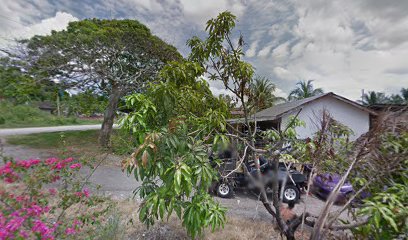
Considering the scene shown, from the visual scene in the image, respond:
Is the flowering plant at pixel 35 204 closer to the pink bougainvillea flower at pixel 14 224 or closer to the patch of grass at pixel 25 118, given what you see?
the pink bougainvillea flower at pixel 14 224

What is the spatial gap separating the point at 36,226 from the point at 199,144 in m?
1.95

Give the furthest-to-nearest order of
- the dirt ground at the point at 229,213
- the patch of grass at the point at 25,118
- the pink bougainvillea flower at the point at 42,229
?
the patch of grass at the point at 25,118 < the dirt ground at the point at 229,213 < the pink bougainvillea flower at the point at 42,229

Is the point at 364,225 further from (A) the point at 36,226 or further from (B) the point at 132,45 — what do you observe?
(B) the point at 132,45

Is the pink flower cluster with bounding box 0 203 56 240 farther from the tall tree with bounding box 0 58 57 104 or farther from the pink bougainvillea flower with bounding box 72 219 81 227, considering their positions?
the tall tree with bounding box 0 58 57 104

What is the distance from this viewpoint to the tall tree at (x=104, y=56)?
908cm

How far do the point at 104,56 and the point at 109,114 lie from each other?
3.27m

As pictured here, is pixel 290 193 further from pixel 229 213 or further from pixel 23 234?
pixel 23 234

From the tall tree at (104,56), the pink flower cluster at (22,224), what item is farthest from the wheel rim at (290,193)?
the tall tree at (104,56)

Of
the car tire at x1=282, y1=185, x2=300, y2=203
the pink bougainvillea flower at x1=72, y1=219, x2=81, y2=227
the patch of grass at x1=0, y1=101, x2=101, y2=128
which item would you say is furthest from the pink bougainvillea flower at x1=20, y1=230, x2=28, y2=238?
the patch of grass at x1=0, y1=101, x2=101, y2=128

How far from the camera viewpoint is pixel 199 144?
92.0 inches

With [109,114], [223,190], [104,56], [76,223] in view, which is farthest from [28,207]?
[109,114]

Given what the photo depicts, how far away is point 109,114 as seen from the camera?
1148 cm

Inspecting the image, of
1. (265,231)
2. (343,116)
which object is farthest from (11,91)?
(343,116)

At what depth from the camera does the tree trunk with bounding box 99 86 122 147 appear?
11220mm
